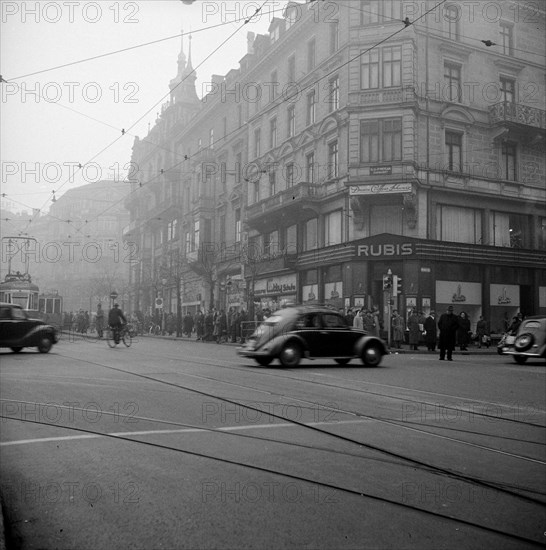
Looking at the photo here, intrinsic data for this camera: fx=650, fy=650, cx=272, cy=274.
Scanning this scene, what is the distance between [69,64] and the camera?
19.2 m

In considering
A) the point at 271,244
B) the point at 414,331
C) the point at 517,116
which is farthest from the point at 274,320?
the point at 271,244

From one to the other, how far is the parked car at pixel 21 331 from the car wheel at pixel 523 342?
14086mm

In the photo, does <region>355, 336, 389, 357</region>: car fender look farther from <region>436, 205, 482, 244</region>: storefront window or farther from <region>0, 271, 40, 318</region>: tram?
<region>0, 271, 40, 318</region>: tram

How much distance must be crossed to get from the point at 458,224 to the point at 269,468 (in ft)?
93.5

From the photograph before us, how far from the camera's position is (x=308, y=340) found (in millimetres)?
15914

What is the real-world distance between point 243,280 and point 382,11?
1714 cm

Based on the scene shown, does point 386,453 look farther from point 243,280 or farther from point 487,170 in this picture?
point 243,280

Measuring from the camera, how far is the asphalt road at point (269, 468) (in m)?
3.89

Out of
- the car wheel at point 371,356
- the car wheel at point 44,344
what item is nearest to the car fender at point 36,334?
the car wheel at point 44,344

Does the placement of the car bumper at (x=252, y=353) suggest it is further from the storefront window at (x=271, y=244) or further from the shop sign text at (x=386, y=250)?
the storefront window at (x=271, y=244)

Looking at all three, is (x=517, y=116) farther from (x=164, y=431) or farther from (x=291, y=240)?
(x=164, y=431)

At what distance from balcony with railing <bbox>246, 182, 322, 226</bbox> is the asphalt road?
23.8 meters

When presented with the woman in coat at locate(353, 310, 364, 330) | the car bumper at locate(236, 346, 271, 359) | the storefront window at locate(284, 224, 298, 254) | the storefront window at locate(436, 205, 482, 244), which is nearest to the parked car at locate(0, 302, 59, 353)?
the car bumper at locate(236, 346, 271, 359)

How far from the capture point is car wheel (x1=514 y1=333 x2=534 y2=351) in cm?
1869
